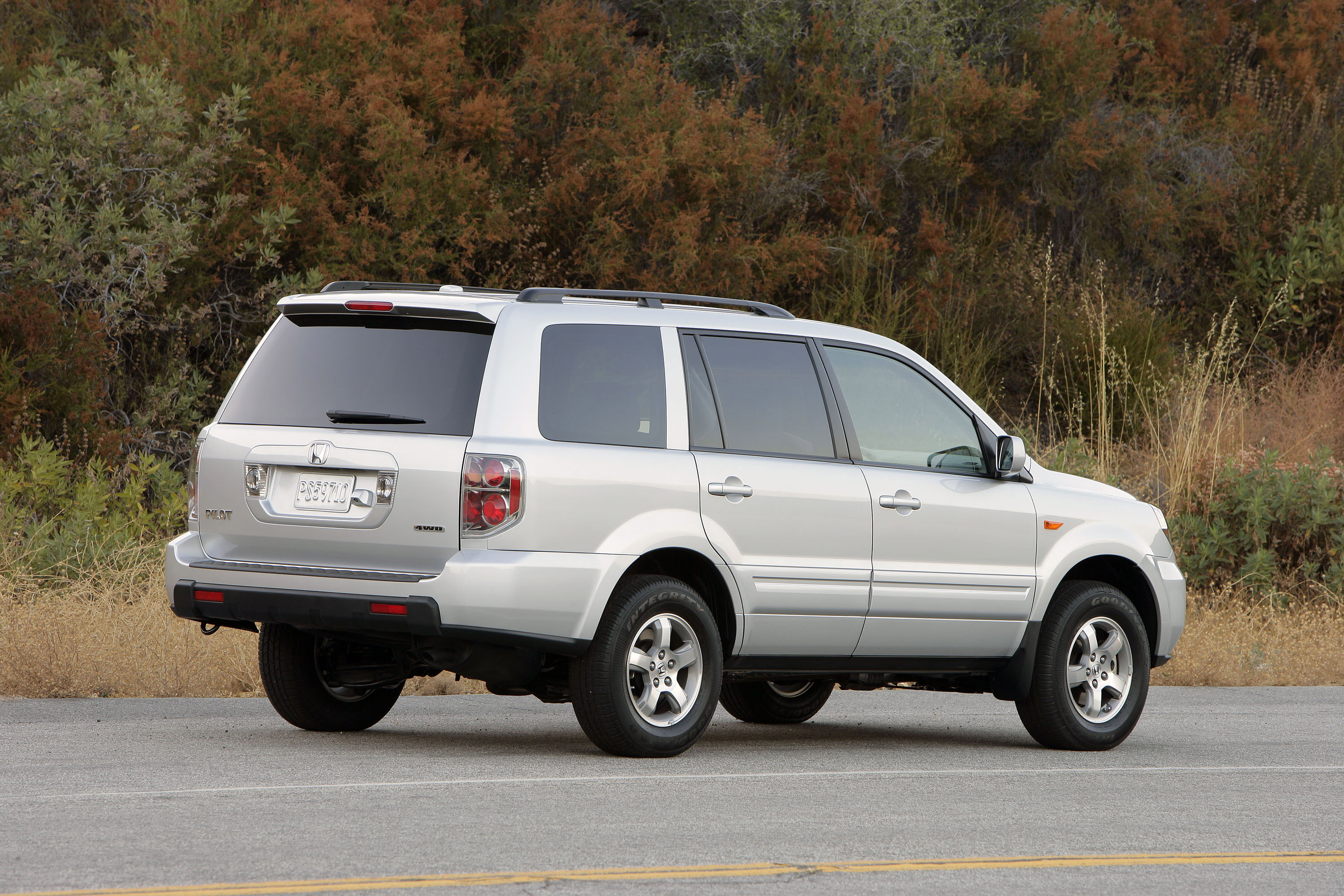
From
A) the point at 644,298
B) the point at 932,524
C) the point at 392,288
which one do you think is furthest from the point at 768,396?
the point at 392,288

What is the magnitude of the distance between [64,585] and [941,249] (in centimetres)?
1122

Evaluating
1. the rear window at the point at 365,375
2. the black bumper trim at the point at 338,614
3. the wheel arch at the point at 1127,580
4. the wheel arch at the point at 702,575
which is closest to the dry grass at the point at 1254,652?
the wheel arch at the point at 1127,580

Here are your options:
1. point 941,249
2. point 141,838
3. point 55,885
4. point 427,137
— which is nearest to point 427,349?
point 141,838

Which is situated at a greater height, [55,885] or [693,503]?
[693,503]

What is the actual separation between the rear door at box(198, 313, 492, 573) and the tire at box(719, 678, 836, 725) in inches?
129

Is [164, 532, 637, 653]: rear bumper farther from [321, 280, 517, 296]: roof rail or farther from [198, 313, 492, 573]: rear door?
[321, 280, 517, 296]: roof rail

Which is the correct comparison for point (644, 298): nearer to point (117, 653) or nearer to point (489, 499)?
point (489, 499)

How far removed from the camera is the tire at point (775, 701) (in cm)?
1055

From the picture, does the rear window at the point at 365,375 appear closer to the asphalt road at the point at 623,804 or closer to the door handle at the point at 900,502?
the asphalt road at the point at 623,804

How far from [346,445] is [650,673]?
1.65m

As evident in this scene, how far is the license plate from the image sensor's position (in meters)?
7.85

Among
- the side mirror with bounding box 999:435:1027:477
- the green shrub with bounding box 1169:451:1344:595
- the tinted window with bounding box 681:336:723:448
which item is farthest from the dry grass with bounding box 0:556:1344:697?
the side mirror with bounding box 999:435:1027:477

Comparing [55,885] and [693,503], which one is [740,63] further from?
[55,885]

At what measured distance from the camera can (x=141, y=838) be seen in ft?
20.5
